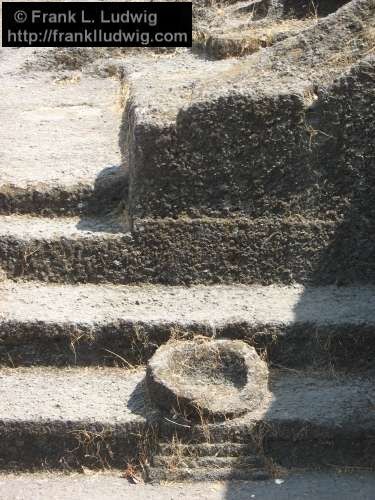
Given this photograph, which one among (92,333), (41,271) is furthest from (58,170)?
(92,333)

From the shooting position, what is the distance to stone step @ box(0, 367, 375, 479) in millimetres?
5375

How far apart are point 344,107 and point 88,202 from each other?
5.41 ft

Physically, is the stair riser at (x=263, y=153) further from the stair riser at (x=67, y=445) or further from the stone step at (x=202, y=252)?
the stair riser at (x=67, y=445)

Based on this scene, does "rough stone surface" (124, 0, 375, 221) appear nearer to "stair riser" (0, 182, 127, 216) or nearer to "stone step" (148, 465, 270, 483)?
"stair riser" (0, 182, 127, 216)

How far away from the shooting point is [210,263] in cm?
619

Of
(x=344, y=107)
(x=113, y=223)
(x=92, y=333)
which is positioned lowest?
(x=92, y=333)

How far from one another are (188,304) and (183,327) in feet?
0.79

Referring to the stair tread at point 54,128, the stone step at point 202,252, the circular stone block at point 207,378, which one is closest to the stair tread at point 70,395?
the circular stone block at point 207,378

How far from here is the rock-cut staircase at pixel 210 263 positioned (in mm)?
5500

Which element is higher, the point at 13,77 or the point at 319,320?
the point at 13,77

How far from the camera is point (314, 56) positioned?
20.8ft

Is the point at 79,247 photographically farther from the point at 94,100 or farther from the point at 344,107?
the point at 94,100

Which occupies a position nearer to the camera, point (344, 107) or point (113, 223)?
point (344, 107)

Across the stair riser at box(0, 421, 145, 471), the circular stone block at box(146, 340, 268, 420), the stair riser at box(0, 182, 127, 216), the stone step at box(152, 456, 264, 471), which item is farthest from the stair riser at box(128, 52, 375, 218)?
the stone step at box(152, 456, 264, 471)
